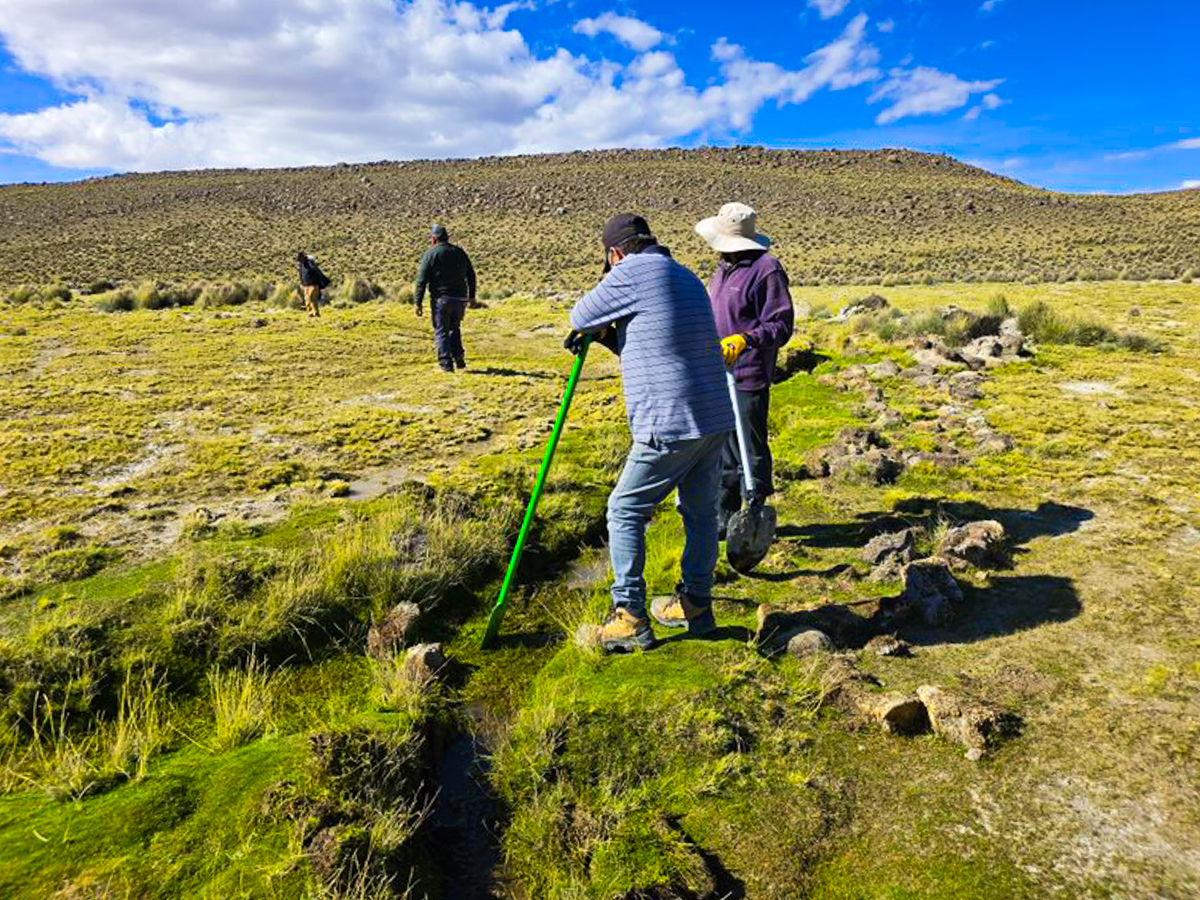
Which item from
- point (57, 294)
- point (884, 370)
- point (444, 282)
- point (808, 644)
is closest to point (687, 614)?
point (808, 644)

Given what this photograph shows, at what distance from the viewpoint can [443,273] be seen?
11078 mm

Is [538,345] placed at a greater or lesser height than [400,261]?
lesser

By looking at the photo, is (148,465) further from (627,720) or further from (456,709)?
(627,720)

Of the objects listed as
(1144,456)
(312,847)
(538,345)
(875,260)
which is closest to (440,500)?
(312,847)

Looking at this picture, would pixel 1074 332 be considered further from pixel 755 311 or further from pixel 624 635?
pixel 624 635

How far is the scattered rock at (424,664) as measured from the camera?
12.5 ft

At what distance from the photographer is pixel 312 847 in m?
2.54

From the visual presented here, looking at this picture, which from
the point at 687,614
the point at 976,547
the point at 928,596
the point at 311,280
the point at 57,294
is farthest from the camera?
the point at 57,294

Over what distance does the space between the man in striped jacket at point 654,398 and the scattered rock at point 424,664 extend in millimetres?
854

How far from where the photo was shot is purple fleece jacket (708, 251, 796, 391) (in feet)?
15.9

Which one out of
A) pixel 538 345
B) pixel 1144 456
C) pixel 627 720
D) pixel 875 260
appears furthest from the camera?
pixel 875 260

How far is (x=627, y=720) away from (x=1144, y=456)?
6.06 metres

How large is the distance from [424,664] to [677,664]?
139 cm

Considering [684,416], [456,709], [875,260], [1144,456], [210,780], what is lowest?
[456,709]
